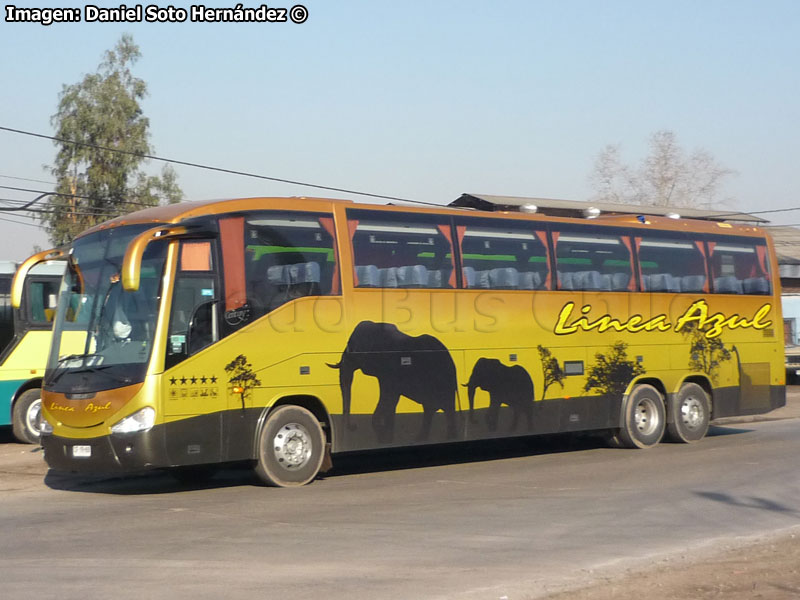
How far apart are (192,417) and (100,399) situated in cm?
105

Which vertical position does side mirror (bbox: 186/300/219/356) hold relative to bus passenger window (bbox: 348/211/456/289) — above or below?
below

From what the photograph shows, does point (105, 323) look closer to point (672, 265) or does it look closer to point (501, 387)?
point (501, 387)

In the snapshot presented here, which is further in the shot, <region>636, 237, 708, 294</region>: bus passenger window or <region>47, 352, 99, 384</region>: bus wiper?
<region>636, 237, 708, 294</region>: bus passenger window

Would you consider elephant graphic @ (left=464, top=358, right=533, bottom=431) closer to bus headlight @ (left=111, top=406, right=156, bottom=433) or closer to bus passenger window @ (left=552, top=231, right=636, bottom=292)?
bus passenger window @ (left=552, top=231, right=636, bottom=292)

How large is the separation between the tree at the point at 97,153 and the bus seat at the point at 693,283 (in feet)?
129

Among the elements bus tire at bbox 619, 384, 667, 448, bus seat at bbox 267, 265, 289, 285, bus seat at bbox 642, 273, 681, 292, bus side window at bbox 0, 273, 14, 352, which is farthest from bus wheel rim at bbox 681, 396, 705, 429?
bus side window at bbox 0, 273, 14, 352

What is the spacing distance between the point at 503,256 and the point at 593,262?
2119mm

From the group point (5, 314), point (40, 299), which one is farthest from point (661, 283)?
point (5, 314)

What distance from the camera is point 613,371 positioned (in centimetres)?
1781

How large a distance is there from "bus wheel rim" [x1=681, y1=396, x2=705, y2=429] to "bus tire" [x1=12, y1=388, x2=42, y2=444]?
11592 millimetres

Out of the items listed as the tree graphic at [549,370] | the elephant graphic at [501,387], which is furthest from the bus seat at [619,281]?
the elephant graphic at [501,387]

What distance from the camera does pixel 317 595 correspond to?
743 cm

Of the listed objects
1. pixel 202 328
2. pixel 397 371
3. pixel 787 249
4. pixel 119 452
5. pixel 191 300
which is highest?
pixel 787 249

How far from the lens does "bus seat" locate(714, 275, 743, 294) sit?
1945 cm
